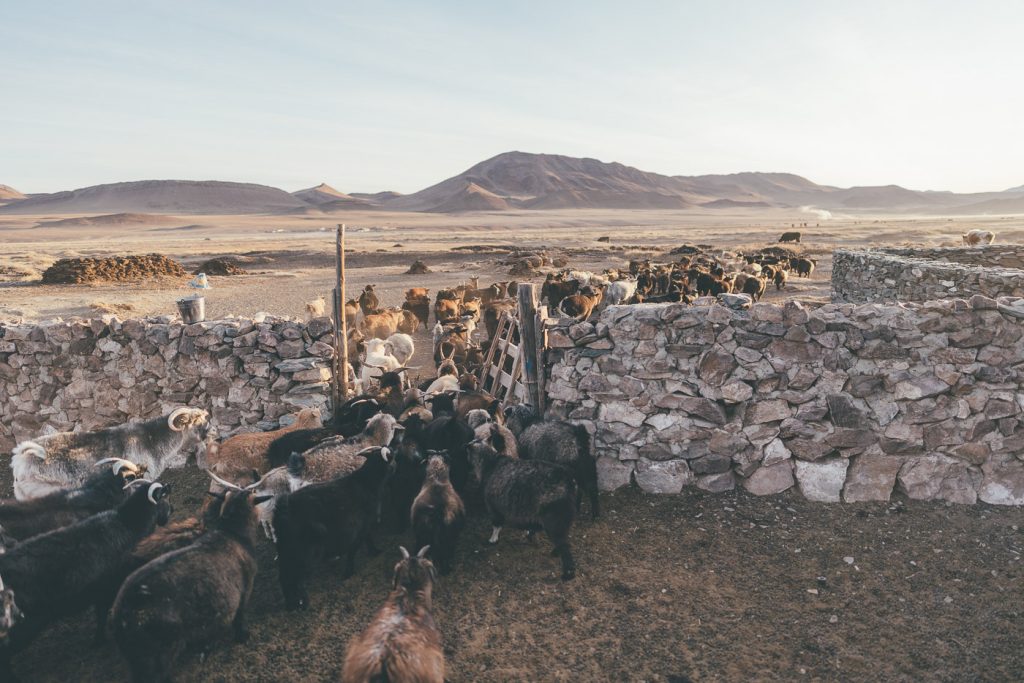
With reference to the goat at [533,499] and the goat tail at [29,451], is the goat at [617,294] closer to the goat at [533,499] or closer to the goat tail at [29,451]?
the goat at [533,499]

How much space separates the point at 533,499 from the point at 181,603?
3130 millimetres

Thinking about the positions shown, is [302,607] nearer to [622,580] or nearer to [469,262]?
[622,580]

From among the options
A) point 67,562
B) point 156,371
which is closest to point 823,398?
point 67,562

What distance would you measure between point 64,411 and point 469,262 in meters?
33.9

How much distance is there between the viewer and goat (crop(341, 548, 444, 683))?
3.93 meters

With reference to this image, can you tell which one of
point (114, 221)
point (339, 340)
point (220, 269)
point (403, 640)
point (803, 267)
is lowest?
point (403, 640)

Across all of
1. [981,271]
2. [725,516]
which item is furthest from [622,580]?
[981,271]

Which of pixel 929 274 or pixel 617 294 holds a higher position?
pixel 929 274

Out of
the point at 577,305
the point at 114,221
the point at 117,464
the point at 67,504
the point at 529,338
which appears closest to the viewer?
the point at 67,504

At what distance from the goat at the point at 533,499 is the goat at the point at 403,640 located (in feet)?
4.47

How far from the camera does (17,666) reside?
499cm

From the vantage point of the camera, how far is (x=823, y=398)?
7.15m

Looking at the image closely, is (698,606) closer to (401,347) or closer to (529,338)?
(529,338)

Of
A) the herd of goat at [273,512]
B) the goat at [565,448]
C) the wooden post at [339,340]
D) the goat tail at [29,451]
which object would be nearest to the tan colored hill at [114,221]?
the wooden post at [339,340]
